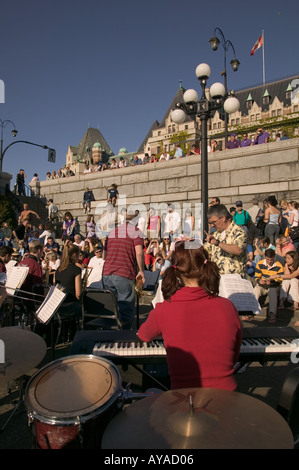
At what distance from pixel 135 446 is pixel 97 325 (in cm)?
351

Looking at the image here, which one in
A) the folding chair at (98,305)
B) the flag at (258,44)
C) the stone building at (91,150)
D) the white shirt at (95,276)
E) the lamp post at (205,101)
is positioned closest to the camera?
the folding chair at (98,305)

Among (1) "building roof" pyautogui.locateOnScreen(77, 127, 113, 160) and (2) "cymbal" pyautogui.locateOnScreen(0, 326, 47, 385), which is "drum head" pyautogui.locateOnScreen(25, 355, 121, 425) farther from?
(1) "building roof" pyautogui.locateOnScreen(77, 127, 113, 160)

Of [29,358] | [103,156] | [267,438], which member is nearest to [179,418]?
[267,438]

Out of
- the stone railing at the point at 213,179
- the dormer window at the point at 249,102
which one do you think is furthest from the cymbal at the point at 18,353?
the dormer window at the point at 249,102

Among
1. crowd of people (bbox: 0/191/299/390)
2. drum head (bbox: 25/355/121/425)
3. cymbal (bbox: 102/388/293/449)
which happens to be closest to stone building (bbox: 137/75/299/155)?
crowd of people (bbox: 0/191/299/390)

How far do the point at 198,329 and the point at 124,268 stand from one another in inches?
119

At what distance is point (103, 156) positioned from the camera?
10675 centimetres

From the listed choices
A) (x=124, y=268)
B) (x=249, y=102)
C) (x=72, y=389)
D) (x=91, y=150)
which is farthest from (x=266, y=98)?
(x=72, y=389)

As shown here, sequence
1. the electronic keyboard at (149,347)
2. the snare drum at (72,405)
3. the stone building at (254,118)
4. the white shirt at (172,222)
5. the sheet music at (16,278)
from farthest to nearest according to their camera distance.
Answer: the stone building at (254,118), the white shirt at (172,222), the sheet music at (16,278), the electronic keyboard at (149,347), the snare drum at (72,405)

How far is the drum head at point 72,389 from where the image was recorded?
1835mm

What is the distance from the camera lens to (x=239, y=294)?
3783 mm

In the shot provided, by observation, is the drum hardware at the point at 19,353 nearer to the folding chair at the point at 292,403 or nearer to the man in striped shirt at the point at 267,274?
the folding chair at the point at 292,403

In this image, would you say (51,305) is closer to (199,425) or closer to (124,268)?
(124,268)

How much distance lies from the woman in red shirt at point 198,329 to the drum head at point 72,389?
43 cm
